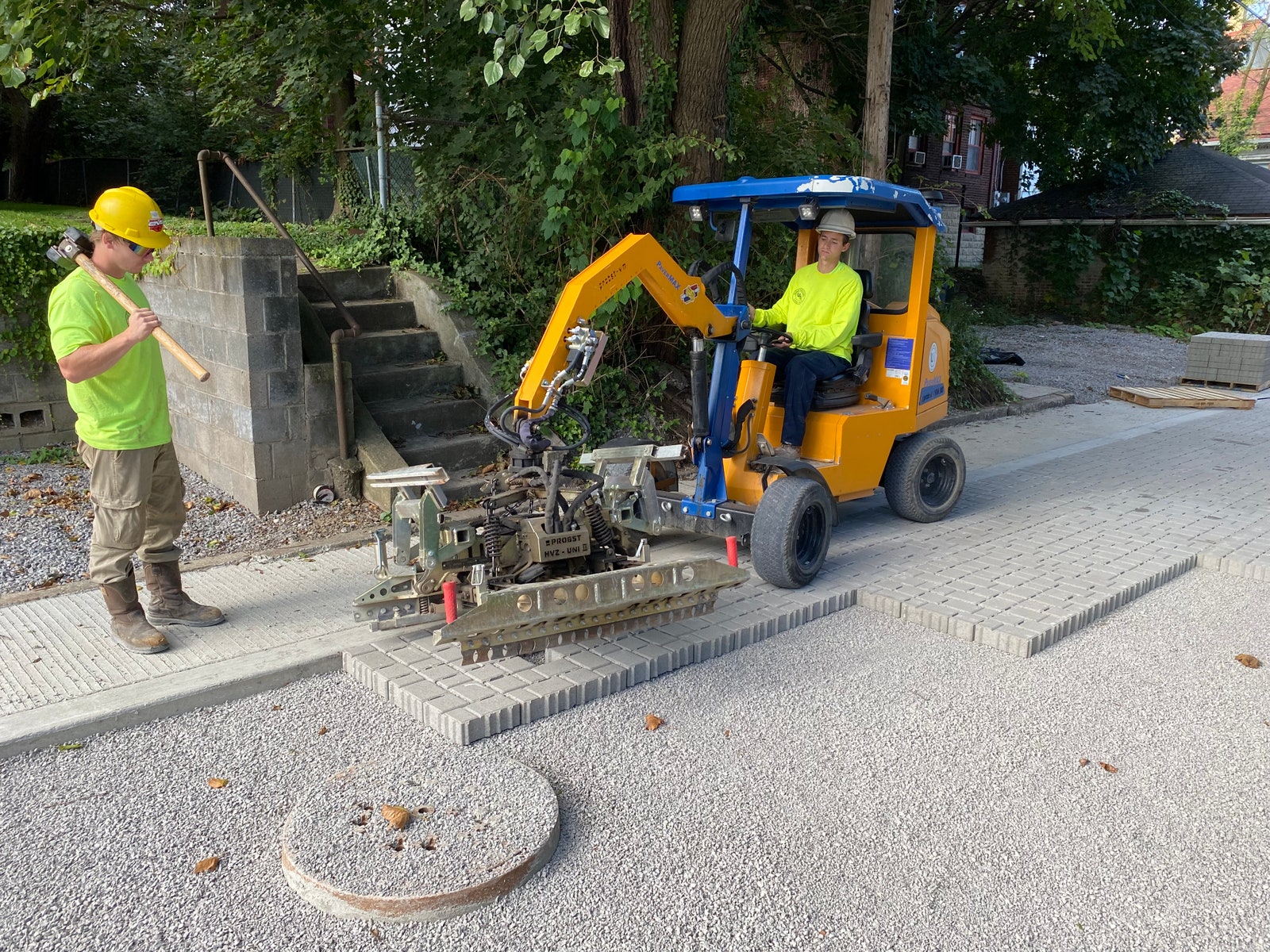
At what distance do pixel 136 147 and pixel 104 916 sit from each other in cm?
1872

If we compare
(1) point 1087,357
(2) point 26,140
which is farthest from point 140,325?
(1) point 1087,357

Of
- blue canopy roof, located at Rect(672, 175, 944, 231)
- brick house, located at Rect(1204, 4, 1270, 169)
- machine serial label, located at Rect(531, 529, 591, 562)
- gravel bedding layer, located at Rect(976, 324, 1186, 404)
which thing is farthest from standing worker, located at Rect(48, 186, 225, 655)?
brick house, located at Rect(1204, 4, 1270, 169)

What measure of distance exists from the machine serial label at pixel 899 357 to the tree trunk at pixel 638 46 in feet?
9.86

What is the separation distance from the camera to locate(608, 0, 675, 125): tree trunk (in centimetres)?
802

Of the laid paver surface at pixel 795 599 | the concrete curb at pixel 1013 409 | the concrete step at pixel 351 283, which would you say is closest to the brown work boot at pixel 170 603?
the laid paver surface at pixel 795 599

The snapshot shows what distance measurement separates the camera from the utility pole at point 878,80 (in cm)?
1021

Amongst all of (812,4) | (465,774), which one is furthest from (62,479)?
(812,4)

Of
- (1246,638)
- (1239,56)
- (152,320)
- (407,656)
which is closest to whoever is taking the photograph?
(152,320)

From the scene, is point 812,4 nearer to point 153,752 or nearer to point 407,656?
point 407,656

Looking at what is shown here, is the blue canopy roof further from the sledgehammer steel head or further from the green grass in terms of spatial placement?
the green grass

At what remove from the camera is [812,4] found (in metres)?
12.3

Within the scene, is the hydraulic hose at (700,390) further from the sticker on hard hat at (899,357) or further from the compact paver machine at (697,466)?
the sticker on hard hat at (899,357)

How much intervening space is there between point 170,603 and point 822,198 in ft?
13.9

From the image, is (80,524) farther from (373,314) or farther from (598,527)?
(598,527)
